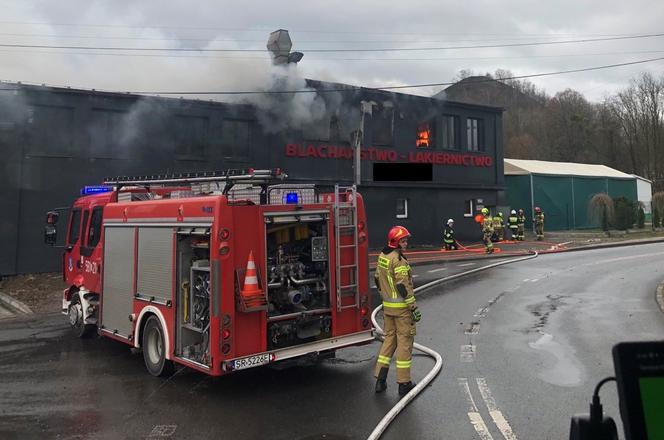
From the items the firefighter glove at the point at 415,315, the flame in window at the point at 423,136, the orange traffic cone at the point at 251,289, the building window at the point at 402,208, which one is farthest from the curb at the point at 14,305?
the flame in window at the point at 423,136

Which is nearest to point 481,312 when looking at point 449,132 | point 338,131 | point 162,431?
point 162,431

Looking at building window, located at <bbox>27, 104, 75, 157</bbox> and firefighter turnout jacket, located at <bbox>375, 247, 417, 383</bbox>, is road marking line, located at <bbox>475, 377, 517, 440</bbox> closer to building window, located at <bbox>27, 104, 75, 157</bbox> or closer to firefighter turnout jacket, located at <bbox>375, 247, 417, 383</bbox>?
firefighter turnout jacket, located at <bbox>375, 247, 417, 383</bbox>

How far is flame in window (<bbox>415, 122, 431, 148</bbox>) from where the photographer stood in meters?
23.6

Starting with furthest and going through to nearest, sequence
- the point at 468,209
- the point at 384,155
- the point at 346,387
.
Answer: the point at 468,209 → the point at 384,155 → the point at 346,387

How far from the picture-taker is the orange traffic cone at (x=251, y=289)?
525cm

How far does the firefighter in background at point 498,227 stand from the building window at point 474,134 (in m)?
3.76

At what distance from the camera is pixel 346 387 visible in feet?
18.8

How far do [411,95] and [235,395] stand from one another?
20.5 m

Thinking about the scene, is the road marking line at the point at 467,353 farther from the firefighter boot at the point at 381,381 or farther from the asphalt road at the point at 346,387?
the firefighter boot at the point at 381,381

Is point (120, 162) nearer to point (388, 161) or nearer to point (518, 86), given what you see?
point (388, 161)

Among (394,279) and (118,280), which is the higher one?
(394,279)

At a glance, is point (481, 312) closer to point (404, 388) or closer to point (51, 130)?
point (404, 388)

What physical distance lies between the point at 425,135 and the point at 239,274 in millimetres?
19475

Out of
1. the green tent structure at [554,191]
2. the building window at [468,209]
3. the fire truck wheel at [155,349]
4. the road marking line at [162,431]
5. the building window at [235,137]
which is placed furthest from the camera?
the green tent structure at [554,191]
